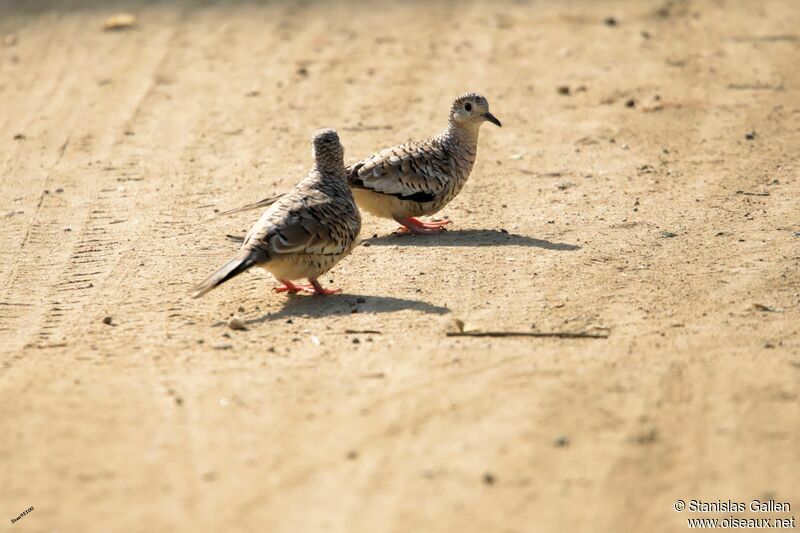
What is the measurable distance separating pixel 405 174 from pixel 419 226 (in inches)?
16.6

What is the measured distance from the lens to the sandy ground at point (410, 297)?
177 inches

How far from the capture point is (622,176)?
9.13 metres

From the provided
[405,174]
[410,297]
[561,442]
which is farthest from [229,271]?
[561,442]

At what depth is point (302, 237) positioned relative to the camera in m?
6.59

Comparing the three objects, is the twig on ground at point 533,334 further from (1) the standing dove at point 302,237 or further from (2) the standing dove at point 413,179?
(2) the standing dove at point 413,179

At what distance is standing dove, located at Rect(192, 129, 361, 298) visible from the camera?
646 centimetres

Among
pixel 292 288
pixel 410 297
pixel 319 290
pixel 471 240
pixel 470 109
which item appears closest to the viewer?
pixel 410 297

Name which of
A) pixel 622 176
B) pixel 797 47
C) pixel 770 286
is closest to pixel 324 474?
pixel 770 286

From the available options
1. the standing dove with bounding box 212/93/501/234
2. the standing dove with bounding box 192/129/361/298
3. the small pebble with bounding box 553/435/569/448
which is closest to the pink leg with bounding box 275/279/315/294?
the standing dove with bounding box 192/129/361/298

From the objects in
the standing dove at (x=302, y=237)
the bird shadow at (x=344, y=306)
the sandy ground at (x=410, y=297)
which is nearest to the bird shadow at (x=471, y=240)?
the sandy ground at (x=410, y=297)

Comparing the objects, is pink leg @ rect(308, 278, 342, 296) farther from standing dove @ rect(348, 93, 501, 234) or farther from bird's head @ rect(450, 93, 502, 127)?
bird's head @ rect(450, 93, 502, 127)

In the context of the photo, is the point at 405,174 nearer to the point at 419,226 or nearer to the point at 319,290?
the point at 419,226

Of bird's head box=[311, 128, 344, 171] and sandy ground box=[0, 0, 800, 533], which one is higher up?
bird's head box=[311, 128, 344, 171]

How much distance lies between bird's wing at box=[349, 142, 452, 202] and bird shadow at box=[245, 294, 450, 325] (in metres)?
1.36
